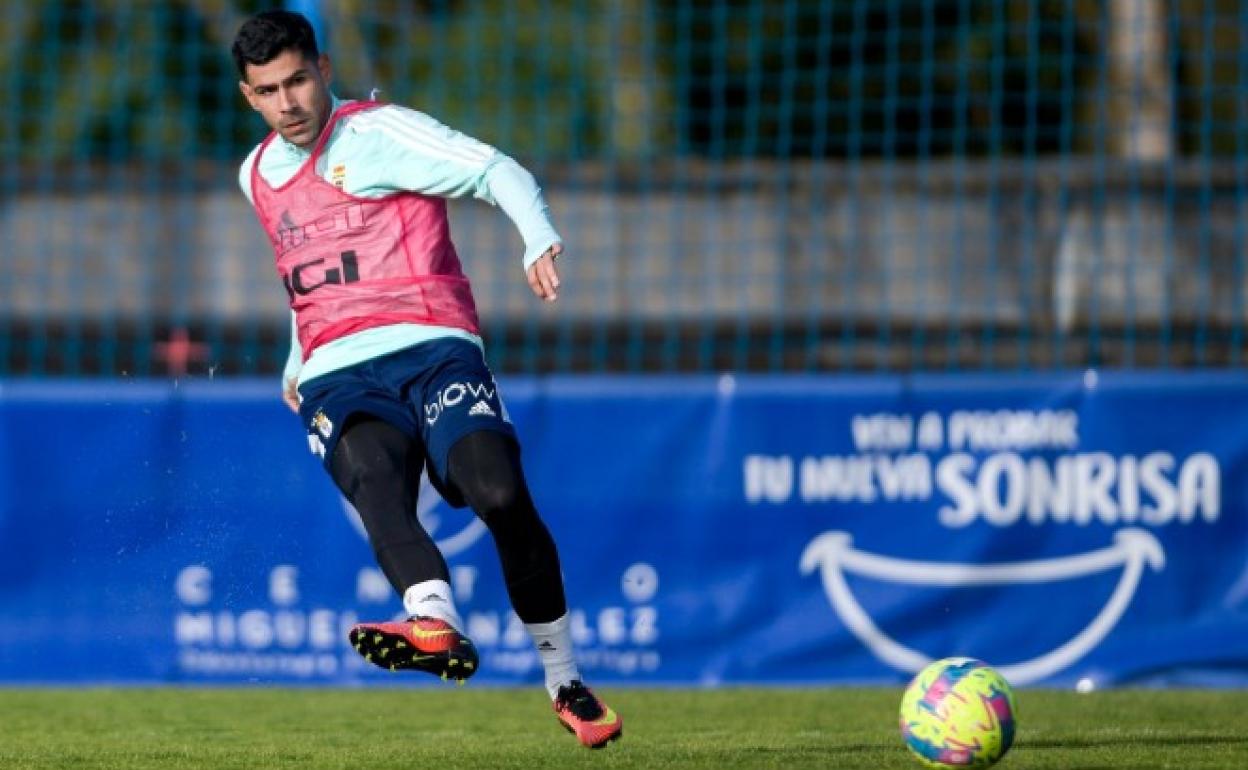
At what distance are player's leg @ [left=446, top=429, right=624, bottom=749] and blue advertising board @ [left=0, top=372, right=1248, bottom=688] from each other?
3094 mm

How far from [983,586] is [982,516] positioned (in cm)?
29

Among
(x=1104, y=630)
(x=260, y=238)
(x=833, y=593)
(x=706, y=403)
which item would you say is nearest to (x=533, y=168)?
(x=260, y=238)

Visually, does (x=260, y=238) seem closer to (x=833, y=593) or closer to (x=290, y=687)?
(x=290, y=687)

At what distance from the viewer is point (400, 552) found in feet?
19.0

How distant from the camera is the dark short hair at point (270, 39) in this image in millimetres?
6000

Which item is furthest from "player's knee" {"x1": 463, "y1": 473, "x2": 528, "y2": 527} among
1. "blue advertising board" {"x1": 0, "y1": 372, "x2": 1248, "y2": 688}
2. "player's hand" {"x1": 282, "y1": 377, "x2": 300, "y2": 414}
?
"blue advertising board" {"x1": 0, "y1": 372, "x2": 1248, "y2": 688}

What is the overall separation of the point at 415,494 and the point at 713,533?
11.5ft

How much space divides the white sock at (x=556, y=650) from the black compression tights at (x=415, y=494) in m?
0.19

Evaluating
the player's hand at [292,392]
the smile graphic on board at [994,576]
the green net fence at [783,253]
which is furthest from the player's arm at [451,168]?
the green net fence at [783,253]

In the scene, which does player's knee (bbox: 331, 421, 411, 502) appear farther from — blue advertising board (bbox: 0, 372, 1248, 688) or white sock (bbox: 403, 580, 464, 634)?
blue advertising board (bbox: 0, 372, 1248, 688)

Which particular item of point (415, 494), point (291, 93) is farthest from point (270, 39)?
point (415, 494)

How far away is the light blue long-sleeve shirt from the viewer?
6.04m

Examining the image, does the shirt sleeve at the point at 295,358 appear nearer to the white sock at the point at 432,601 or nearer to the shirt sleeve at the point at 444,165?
the shirt sleeve at the point at 444,165

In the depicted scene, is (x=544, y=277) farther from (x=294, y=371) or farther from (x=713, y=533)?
(x=713, y=533)
